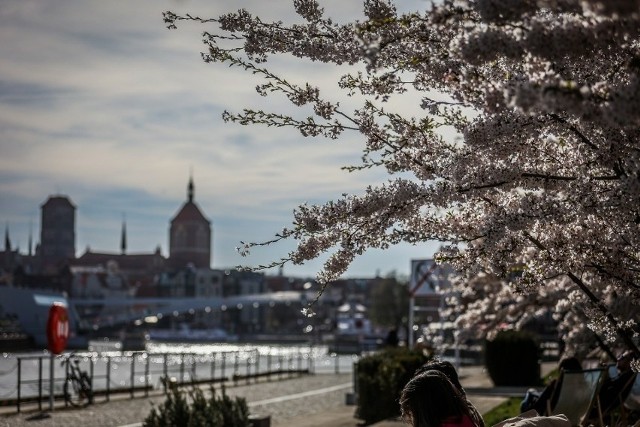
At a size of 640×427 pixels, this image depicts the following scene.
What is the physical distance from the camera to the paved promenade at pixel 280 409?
723 inches

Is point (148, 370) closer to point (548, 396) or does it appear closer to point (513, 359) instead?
point (513, 359)

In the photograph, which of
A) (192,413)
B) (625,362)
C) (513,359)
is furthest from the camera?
(513,359)

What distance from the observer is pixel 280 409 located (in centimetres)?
2348

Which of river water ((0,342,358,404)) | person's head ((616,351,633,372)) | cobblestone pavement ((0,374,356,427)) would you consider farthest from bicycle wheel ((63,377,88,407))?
person's head ((616,351,633,372))

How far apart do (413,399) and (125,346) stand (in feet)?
464

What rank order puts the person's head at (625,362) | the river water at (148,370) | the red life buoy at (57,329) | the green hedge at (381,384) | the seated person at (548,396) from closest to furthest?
the seated person at (548,396)
the person's head at (625,362)
the green hedge at (381,384)
the red life buoy at (57,329)
the river water at (148,370)

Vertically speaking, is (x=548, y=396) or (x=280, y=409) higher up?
(x=548, y=396)

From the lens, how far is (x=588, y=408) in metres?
9.15

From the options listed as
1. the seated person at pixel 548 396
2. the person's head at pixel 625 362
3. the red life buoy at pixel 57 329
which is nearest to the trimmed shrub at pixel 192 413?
the seated person at pixel 548 396

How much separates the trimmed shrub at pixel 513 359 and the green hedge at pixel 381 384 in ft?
14.9

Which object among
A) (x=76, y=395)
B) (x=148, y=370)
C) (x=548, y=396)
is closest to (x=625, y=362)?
(x=548, y=396)

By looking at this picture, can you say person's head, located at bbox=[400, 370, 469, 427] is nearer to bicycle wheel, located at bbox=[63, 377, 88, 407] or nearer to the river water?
the river water

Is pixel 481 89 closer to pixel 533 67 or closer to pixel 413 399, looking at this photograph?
pixel 533 67

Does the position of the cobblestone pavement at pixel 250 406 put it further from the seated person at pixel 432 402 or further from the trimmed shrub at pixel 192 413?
the seated person at pixel 432 402
